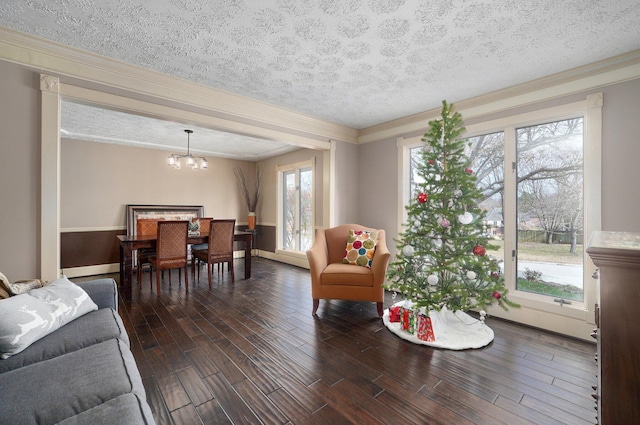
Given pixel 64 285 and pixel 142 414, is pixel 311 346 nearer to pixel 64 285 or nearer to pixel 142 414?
pixel 142 414

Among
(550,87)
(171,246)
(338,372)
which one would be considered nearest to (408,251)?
(338,372)

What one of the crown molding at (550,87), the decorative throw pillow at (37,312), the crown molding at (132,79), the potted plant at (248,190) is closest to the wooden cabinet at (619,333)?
the decorative throw pillow at (37,312)

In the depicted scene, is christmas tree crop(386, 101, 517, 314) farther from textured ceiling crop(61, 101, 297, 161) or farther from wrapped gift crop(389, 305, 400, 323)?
textured ceiling crop(61, 101, 297, 161)

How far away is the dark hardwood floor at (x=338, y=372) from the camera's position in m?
1.62

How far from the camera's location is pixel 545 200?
9.61ft

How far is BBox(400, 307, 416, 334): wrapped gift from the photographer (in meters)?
2.62

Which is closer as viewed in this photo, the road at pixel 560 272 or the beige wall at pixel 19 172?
the beige wall at pixel 19 172

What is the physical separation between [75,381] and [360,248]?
273 centimetres

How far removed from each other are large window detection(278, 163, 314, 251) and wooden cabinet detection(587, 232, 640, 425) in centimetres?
470

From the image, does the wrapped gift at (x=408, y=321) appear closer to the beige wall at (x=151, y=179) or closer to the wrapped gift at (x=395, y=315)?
the wrapped gift at (x=395, y=315)

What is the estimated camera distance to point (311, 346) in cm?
240

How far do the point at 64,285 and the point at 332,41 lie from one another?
269 cm

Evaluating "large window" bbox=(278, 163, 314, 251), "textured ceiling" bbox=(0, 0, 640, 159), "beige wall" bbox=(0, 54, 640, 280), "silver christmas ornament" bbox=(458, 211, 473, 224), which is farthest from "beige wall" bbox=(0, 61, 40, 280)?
"large window" bbox=(278, 163, 314, 251)

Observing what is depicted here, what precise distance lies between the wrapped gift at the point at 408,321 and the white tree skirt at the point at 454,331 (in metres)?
0.04
